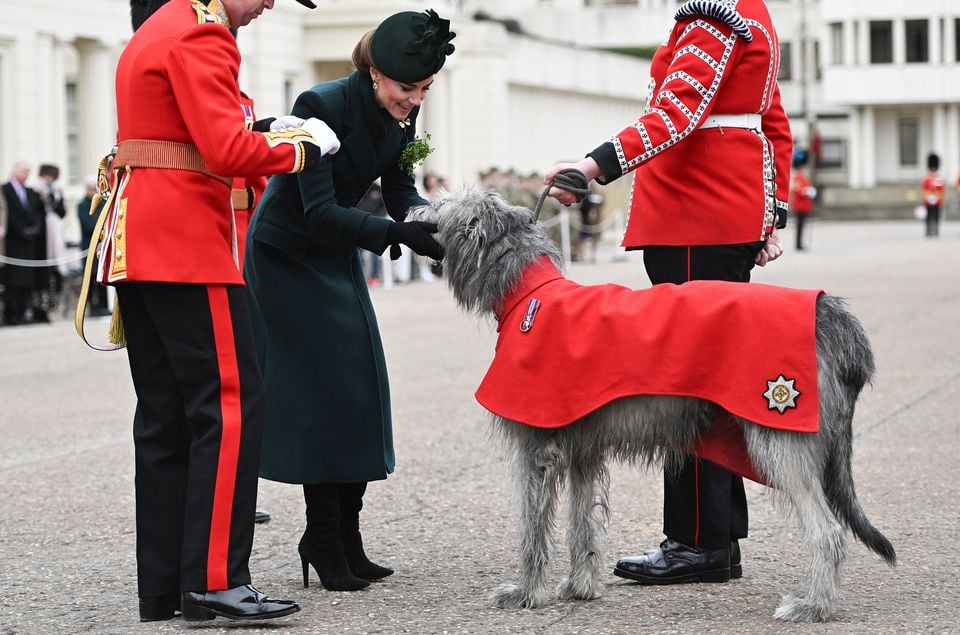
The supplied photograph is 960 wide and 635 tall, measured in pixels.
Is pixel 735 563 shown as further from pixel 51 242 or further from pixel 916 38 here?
pixel 916 38

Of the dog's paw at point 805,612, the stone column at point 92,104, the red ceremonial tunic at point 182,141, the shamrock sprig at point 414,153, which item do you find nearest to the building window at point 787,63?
the stone column at point 92,104

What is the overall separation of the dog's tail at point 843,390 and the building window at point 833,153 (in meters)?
67.9

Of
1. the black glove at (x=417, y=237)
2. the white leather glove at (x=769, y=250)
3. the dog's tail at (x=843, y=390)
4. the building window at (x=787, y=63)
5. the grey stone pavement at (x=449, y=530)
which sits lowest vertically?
the grey stone pavement at (x=449, y=530)

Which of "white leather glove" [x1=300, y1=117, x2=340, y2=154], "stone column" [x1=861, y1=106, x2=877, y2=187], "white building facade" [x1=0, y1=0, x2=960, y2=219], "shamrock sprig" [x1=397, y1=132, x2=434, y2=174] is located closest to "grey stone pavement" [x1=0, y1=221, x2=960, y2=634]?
"shamrock sprig" [x1=397, y1=132, x2=434, y2=174]

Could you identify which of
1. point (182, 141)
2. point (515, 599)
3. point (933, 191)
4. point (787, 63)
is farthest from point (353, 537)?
point (787, 63)

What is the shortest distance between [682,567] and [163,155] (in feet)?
7.49

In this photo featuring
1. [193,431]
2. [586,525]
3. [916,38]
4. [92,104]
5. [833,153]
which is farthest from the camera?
[833,153]

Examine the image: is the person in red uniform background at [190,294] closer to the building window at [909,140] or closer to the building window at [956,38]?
the building window at [956,38]

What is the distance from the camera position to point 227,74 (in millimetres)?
5023

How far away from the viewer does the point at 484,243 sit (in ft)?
17.4

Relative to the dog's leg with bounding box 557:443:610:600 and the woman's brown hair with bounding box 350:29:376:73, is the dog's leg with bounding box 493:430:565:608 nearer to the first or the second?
the dog's leg with bounding box 557:443:610:600

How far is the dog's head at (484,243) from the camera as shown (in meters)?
5.32

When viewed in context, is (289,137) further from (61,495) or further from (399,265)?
(399,265)

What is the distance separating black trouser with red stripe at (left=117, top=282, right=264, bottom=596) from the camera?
5125mm
